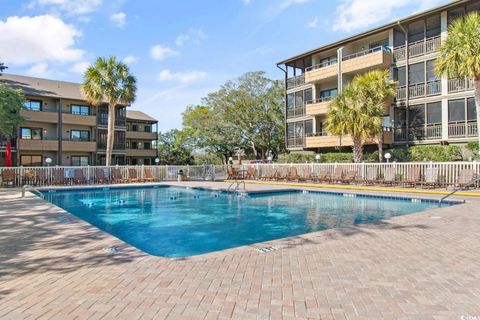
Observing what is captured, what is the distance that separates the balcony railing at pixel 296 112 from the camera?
102 feet

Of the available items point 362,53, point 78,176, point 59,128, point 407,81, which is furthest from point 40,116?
point 407,81

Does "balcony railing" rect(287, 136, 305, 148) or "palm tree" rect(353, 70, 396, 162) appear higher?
"palm tree" rect(353, 70, 396, 162)

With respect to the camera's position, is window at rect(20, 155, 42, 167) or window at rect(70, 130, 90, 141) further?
window at rect(70, 130, 90, 141)

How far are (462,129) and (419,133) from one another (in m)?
2.60

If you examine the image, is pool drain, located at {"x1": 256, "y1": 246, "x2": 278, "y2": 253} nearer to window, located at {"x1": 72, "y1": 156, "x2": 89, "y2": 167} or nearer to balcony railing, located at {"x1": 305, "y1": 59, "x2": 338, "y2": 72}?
balcony railing, located at {"x1": 305, "y1": 59, "x2": 338, "y2": 72}

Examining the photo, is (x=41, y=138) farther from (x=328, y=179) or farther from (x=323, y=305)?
(x=323, y=305)

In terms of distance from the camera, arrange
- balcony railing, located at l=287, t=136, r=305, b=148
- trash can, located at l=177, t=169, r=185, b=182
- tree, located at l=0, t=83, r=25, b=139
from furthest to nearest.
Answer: balcony railing, located at l=287, t=136, r=305, b=148 → trash can, located at l=177, t=169, r=185, b=182 → tree, located at l=0, t=83, r=25, b=139

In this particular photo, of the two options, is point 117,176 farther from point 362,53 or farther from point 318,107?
point 362,53

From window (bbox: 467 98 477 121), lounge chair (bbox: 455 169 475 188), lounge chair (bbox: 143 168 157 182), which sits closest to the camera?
lounge chair (bbox: 455 169 475 188)

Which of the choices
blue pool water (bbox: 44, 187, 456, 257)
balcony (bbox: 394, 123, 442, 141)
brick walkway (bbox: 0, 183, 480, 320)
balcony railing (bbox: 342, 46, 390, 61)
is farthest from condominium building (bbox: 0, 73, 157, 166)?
brick walkway (bbox: 0, 183, 480, 320)

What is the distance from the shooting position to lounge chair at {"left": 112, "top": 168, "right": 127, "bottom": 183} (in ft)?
78.3

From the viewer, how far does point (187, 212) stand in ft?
43.8

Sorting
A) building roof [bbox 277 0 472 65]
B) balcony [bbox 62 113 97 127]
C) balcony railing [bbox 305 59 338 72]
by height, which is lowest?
balcony [bbox 62 113 97 127]

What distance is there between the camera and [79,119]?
34.5m
